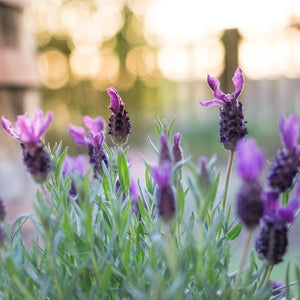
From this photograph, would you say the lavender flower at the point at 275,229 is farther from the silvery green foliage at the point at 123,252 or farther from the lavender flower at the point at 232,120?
the lavender flower at the point at 232,120

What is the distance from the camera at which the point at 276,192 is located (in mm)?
509

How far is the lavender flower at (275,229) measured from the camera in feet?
1.64

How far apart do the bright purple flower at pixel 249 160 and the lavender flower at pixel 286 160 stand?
0.06 meters

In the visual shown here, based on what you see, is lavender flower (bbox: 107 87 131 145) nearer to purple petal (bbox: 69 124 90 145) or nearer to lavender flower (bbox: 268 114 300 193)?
purple petal (bbox: 69 124 90 145)

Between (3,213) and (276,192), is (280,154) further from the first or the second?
(3,213)

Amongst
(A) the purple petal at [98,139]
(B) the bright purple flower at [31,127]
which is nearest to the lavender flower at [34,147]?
(B) the bright purple flower at [31,127]

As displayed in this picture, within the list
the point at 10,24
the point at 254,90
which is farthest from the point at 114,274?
the point at 254,90

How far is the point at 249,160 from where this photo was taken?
456mm

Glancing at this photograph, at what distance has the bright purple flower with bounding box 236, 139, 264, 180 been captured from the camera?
454 millimetres

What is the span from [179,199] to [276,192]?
4.9 inches

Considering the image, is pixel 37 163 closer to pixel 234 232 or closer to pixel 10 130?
pixel 10 130

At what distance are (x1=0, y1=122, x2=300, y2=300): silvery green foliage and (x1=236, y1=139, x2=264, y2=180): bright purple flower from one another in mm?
52

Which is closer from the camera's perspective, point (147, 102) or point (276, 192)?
point (276, 192)

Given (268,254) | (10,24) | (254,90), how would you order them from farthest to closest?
(254,90)
(10,24)
(268,254)
